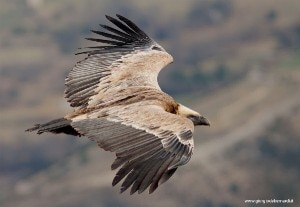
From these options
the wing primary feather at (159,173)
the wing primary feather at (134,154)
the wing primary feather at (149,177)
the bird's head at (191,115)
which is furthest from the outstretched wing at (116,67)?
the wing primary feather at (149,177)

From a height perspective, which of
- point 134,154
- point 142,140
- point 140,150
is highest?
point 142,140

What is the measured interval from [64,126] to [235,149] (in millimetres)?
168924

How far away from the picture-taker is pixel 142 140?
1928cm

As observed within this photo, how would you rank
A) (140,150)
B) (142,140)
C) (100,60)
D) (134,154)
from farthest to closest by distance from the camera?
(100,60) → (142,140) → (140,150) → (134,154)

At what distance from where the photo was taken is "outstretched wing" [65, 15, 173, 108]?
24016 mm

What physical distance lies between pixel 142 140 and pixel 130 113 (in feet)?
4.91

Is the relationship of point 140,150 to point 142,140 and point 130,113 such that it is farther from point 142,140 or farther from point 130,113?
point 130,113

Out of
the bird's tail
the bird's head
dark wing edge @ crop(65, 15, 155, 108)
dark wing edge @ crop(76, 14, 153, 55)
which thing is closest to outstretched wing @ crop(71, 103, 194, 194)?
the bird's tail

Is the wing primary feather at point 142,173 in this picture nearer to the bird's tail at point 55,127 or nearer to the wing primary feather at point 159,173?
the wing primary feather at point 159,173

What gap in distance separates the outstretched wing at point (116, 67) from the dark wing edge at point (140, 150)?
3128mm

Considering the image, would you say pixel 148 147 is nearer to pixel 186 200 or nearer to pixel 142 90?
pixel 142 90

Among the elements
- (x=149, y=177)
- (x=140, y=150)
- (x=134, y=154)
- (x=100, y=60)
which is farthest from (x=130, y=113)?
(x=100, y=60)

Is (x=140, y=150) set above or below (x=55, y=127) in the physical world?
below

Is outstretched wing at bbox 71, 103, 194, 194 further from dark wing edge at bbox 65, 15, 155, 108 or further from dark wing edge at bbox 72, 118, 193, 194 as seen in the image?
dark wing edge at bbox 65, 15, 155, 108
